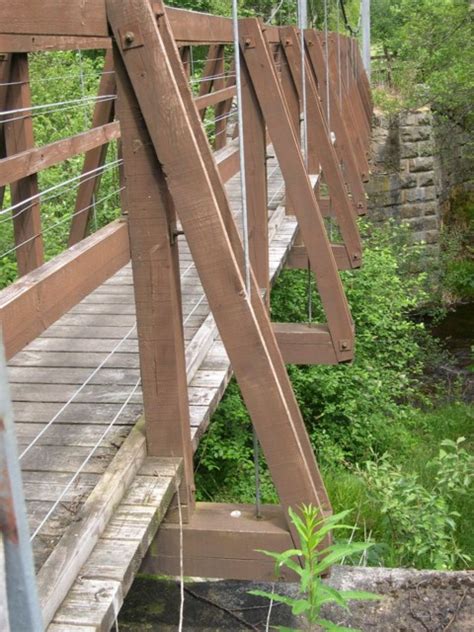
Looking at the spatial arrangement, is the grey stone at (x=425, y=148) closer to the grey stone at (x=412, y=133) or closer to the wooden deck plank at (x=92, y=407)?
the grey stone at (x=412, y=133)

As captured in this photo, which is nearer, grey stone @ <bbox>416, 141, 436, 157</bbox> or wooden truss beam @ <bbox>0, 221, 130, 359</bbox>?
wooden truss beam @ <bbox>0, 221, 130, 359</bbox>

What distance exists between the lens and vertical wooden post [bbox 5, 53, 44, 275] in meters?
3.74

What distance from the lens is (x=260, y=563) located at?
222cm

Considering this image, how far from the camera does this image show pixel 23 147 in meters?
3.82

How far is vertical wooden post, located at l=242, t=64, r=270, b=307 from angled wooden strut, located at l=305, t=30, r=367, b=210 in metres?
2.51

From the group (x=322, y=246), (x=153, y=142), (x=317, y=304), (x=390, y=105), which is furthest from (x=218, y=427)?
(x=390, y=105)

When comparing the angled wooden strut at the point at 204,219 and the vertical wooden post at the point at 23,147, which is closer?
the angled wooden strut at the point at 204,219

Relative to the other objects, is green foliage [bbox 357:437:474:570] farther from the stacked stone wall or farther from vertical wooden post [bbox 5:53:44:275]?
the stacked stone wall

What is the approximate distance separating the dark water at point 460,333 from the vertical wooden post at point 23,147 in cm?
816

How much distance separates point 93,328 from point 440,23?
44.1ft

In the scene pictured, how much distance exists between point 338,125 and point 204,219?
5.16m

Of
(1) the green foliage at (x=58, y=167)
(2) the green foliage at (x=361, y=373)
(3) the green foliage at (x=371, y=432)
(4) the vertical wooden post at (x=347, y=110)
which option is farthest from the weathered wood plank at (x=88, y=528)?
(4) the vertical wooden post at (x=347, y=110)

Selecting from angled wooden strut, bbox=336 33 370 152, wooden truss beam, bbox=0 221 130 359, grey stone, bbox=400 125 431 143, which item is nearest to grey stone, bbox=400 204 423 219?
grey stone, bbox=400 125 431 143

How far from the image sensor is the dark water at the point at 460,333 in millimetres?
11836
